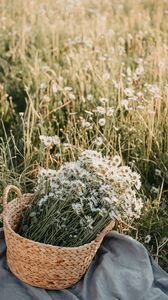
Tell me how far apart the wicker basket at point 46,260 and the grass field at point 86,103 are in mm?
408

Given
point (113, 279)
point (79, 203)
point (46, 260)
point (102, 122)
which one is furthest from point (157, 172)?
point (46, 260)

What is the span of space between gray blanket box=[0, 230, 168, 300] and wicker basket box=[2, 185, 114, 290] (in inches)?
1.9

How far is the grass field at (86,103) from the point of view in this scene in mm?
3574

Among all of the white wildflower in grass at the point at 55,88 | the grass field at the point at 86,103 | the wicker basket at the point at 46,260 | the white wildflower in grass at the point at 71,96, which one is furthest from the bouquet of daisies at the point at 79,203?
the white wildflower in grass at the point at 55,88

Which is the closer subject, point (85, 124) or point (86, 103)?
point (85, 124)

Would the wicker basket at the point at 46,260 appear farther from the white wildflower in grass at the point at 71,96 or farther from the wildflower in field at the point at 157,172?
the white wildflower in grass at the point at 71,96

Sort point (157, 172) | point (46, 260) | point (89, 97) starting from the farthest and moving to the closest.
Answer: point (89, 97) < point (157, 172) < point (46, 260)

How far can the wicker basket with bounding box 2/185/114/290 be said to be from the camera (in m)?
2.69

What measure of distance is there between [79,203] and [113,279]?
42cm

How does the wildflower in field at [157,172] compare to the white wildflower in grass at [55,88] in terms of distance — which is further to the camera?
the white wildflower in grass at [55,88]

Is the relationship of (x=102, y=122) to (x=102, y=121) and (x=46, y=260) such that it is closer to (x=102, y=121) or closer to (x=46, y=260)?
(x=102, y=121)

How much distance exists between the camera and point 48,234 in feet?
9.61

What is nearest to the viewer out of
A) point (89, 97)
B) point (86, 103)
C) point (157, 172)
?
point (157, 172)

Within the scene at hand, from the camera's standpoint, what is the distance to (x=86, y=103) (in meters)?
4.22
